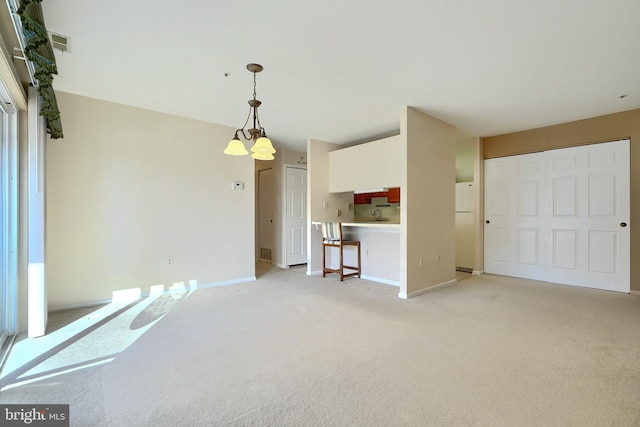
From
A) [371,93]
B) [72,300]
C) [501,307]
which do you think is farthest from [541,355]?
[72,300]

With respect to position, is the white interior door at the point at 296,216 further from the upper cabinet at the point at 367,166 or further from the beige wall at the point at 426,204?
the beige wall at the point at 426,204

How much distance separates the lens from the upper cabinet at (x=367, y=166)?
169 inches

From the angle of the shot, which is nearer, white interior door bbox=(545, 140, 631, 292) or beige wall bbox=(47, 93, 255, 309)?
beige wall bbox=(47, 93, 255, 309)

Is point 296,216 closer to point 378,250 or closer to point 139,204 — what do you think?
point 378,250

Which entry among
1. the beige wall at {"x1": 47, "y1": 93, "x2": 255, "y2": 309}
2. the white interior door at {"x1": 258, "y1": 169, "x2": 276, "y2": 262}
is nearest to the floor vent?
the white interior door at {"x1": 258, "y1": 169, "x2": 276, "y2": 262}

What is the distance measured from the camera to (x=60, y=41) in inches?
92.6

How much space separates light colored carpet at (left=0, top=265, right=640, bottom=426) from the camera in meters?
1.62

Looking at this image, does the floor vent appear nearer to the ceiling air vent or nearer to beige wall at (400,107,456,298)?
beige wall at (400,107,456,298)

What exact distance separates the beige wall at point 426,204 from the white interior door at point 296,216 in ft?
9.10

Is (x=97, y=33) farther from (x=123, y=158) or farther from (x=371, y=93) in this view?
(x=371, y=93)

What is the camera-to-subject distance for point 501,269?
5.21 meters

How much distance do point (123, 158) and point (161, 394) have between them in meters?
3.03
